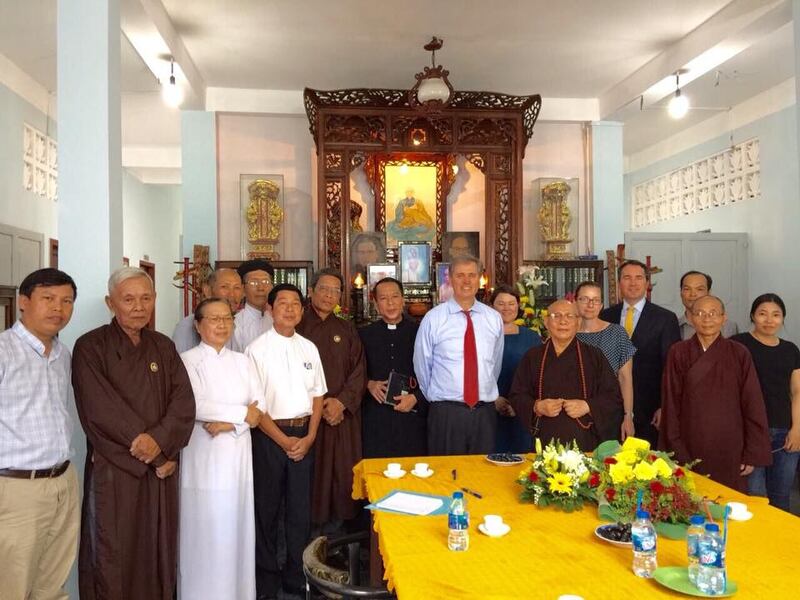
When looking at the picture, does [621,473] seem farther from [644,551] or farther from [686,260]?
[686,260]

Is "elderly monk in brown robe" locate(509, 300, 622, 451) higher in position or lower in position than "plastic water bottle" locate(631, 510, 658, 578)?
higher

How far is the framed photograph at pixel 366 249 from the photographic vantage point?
7590 mm

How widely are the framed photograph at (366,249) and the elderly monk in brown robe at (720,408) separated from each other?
434 cm

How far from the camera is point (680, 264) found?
909 cm

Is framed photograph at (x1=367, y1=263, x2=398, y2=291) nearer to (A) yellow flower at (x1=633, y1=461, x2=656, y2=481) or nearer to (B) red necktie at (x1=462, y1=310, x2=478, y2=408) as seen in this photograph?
(B) red necktie at (x1=462, y1=310, x2=478, y2=408)

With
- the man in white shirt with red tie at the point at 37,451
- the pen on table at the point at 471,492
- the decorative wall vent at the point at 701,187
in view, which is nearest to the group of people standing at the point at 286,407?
the man in white shirt with red tie at the point at 37,451

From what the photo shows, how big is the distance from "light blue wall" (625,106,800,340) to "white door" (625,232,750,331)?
0.73 feet

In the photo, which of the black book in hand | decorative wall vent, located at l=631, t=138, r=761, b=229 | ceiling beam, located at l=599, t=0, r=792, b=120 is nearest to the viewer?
the black book in hand

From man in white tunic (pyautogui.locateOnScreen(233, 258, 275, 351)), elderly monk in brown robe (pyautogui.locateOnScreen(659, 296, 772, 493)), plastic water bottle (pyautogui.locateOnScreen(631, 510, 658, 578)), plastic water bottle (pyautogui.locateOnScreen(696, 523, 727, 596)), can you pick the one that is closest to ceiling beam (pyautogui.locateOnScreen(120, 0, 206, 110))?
man in white tunic (pyautogui.locateOnScreen(233, 258, 275, 351))

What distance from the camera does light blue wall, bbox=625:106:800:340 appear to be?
7.97 m

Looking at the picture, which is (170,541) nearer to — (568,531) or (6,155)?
(568,531)

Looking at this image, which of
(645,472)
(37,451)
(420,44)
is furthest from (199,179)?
(645,472)

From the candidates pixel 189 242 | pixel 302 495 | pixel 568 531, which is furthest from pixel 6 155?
pixel 568 531

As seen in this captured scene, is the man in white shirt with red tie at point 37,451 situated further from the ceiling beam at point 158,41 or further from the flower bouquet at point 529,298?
the flower bouquet at point 529,298
